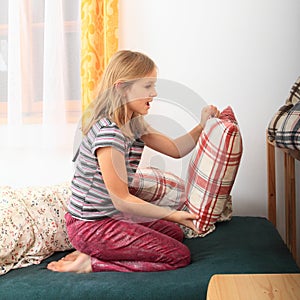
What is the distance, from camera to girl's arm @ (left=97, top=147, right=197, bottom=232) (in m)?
1.78

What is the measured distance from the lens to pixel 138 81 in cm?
186

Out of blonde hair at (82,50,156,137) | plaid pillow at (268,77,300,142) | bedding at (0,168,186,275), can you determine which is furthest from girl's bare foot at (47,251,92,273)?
plaid pillow at (268,77,300,142)

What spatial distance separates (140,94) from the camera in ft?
6.10

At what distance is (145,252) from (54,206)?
0.49 meters

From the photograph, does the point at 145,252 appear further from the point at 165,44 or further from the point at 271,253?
the point at 165,44

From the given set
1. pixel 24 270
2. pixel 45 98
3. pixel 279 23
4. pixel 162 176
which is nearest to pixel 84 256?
pixel 24 270

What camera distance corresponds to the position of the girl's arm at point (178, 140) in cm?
202

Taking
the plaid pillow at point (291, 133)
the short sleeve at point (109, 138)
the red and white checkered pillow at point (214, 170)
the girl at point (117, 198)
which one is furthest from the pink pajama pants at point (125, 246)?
the plaid pillow at point (291, 133)

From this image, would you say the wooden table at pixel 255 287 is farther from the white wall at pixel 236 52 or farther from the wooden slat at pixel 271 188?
the white wall at pixel 236 52

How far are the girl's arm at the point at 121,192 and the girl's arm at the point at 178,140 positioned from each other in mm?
257

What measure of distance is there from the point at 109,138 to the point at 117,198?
0.18 m

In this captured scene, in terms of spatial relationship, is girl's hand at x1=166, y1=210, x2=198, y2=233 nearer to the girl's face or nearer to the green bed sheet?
the green bed sheet

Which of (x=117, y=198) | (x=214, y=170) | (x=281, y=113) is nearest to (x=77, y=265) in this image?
(x=117, y=198)

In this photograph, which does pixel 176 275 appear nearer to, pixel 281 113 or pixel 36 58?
pixel 281 113
